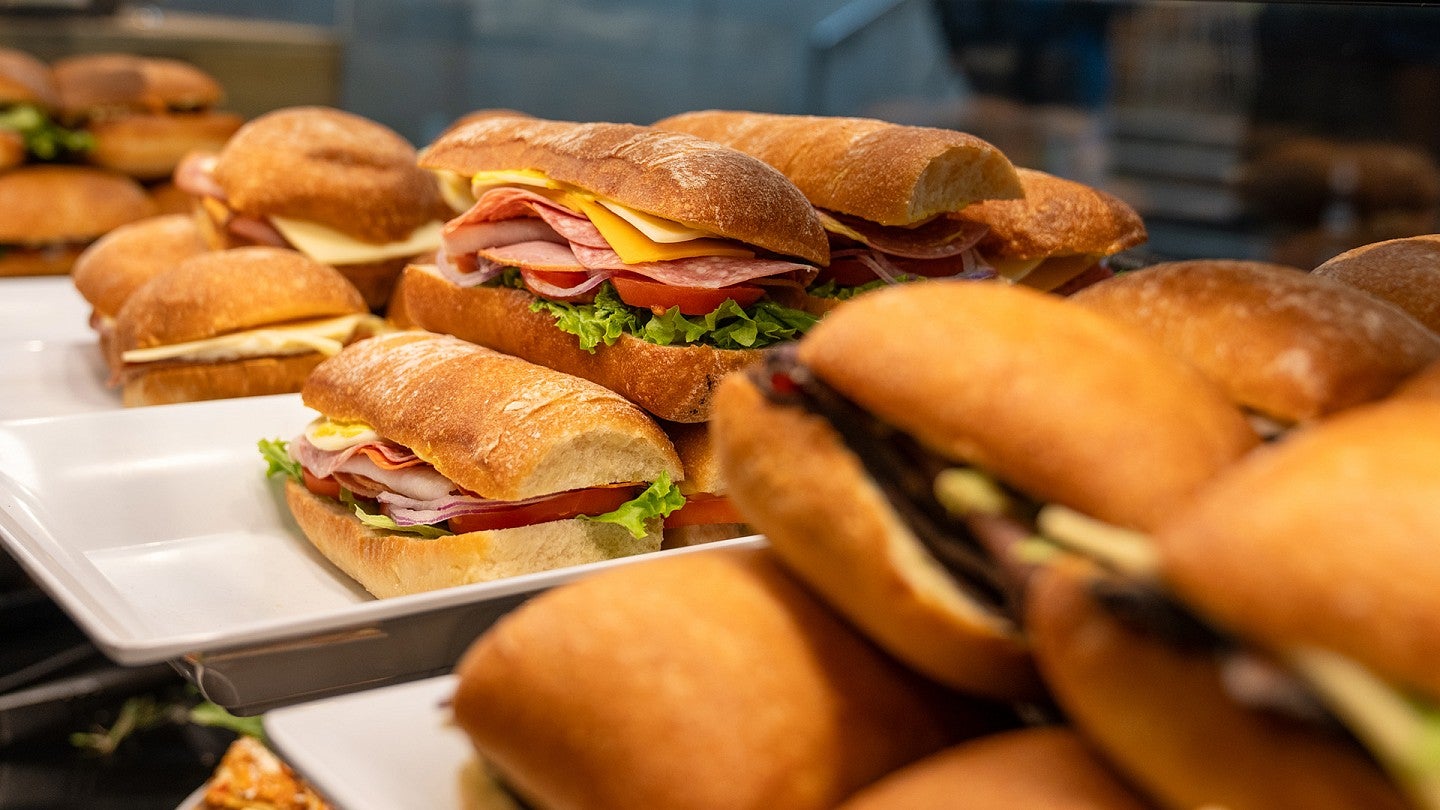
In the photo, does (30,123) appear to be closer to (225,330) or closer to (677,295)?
(225,330)

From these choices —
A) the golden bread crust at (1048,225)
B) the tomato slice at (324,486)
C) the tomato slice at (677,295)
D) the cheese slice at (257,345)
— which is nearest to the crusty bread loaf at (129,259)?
the cheese slice at (257,345)

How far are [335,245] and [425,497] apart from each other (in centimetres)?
138

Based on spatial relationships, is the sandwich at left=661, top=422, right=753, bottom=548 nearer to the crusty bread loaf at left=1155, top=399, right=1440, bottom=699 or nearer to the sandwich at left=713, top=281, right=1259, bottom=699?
the sandwich at left=713, top=281, right=1259, bottom=699

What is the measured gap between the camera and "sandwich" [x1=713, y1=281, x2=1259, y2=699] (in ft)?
2.52

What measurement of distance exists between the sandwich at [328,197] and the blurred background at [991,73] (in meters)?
1.57

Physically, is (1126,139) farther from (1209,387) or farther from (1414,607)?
(1414,607)

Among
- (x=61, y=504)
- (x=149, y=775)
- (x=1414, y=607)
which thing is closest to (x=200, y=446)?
(x=61, y=504)

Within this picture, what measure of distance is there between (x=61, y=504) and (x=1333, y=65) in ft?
10.7

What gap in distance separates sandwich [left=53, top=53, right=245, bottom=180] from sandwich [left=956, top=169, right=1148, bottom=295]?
3.38 m

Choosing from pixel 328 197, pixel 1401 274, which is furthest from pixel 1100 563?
pixel 328 197

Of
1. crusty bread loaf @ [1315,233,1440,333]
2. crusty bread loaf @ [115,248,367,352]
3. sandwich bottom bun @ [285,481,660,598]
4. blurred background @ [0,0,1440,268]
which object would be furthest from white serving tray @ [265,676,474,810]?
crusty bread loaf @ [115,248,367,352]

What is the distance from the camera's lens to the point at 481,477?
1905 millimetres

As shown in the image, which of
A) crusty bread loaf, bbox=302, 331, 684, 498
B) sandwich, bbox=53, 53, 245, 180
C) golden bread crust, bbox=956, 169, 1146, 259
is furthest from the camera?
sandwich, bbox=53, 53, 245, 180

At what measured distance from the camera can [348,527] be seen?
2.08m
